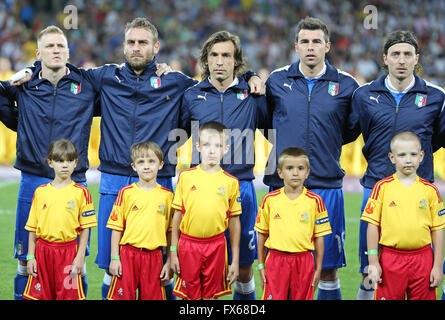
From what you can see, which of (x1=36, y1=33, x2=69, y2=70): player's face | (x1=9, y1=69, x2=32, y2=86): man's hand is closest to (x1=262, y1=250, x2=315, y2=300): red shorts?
(x1=36, y1=33, x2=69, y2=70): player's face

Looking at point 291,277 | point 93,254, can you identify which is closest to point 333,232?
point 291,277

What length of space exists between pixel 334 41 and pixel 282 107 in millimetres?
13625

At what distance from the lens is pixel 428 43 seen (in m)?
17.9

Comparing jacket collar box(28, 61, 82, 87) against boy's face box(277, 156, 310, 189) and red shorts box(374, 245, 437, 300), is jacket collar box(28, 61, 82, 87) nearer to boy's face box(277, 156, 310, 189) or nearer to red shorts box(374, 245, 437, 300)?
boy's face box(277, 156, 310, 189)

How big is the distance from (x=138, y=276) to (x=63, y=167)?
898mm

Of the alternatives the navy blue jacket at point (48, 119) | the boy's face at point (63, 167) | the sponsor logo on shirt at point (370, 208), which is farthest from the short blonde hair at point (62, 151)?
the sponsor logo on shirt at point (370, 208)

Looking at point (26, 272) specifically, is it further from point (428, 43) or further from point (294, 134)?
point (428, 43)

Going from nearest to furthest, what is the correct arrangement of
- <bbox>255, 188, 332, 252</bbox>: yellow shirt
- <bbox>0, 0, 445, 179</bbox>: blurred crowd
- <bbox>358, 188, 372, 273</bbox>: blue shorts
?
1. <bbox>255, 188, 332, 252</bbox>: yellow shirt
2. <bbox>358, 188, 372, 273</bbox>: blue shorts
3. <bbox>0, 0, 445, 179</bbox>: blurred crowd

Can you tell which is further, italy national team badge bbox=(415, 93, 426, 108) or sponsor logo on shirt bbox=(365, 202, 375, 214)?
italy national team badge bbox=(415, 93, 426, 108)

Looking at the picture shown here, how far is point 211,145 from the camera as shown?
14.5 feet

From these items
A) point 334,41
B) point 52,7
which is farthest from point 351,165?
point 52,7

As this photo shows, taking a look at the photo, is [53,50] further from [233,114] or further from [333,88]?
[333,88]

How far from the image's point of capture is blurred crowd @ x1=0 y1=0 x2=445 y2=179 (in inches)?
680

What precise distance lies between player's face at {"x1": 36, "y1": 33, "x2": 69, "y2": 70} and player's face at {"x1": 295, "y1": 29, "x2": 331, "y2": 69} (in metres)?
1.78
